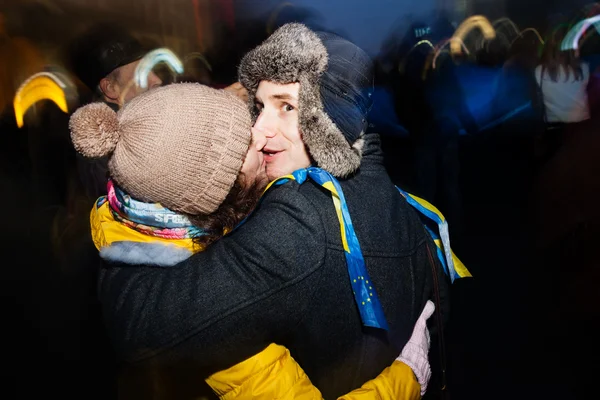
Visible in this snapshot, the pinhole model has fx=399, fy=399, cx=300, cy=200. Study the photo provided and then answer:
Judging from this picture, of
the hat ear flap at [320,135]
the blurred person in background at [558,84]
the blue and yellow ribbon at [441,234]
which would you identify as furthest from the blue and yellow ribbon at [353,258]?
the blurred person in background at [558,84]

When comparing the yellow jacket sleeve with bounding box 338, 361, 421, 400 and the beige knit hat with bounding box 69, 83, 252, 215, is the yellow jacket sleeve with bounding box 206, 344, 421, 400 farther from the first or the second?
the beige knit hat with bounding box 69, 83, 252, 215

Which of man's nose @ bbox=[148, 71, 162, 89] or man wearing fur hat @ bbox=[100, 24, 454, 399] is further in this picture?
man's nose @ bbox=[148, 71, 162, 89]

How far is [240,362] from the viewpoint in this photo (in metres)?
0.89

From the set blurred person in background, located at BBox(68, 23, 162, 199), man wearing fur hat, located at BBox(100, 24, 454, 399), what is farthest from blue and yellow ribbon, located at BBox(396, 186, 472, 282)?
blurred person in background, located at BBox(68, 23, 162, 199)

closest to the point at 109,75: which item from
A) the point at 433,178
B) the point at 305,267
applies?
the point at 305,267

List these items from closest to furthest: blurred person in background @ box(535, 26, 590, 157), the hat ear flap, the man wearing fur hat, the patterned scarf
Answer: the man wearing fur hat → the patterned scarf → the hat ear flap → blurred person in background @ box(535, 26, 590, 157)

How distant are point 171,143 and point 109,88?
5.27 feet

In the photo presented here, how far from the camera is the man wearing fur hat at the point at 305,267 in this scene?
0.83 m

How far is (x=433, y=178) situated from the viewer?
411 cm

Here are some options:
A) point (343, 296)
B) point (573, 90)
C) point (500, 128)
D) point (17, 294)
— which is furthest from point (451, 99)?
point (17, 294)

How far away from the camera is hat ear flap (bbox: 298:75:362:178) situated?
108cm

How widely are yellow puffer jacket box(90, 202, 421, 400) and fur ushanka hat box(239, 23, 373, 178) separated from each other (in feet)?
1.50

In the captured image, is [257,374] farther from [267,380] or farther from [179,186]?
[179,186]

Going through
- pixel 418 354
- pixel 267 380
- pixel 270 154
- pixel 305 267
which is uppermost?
pixel 270 154
